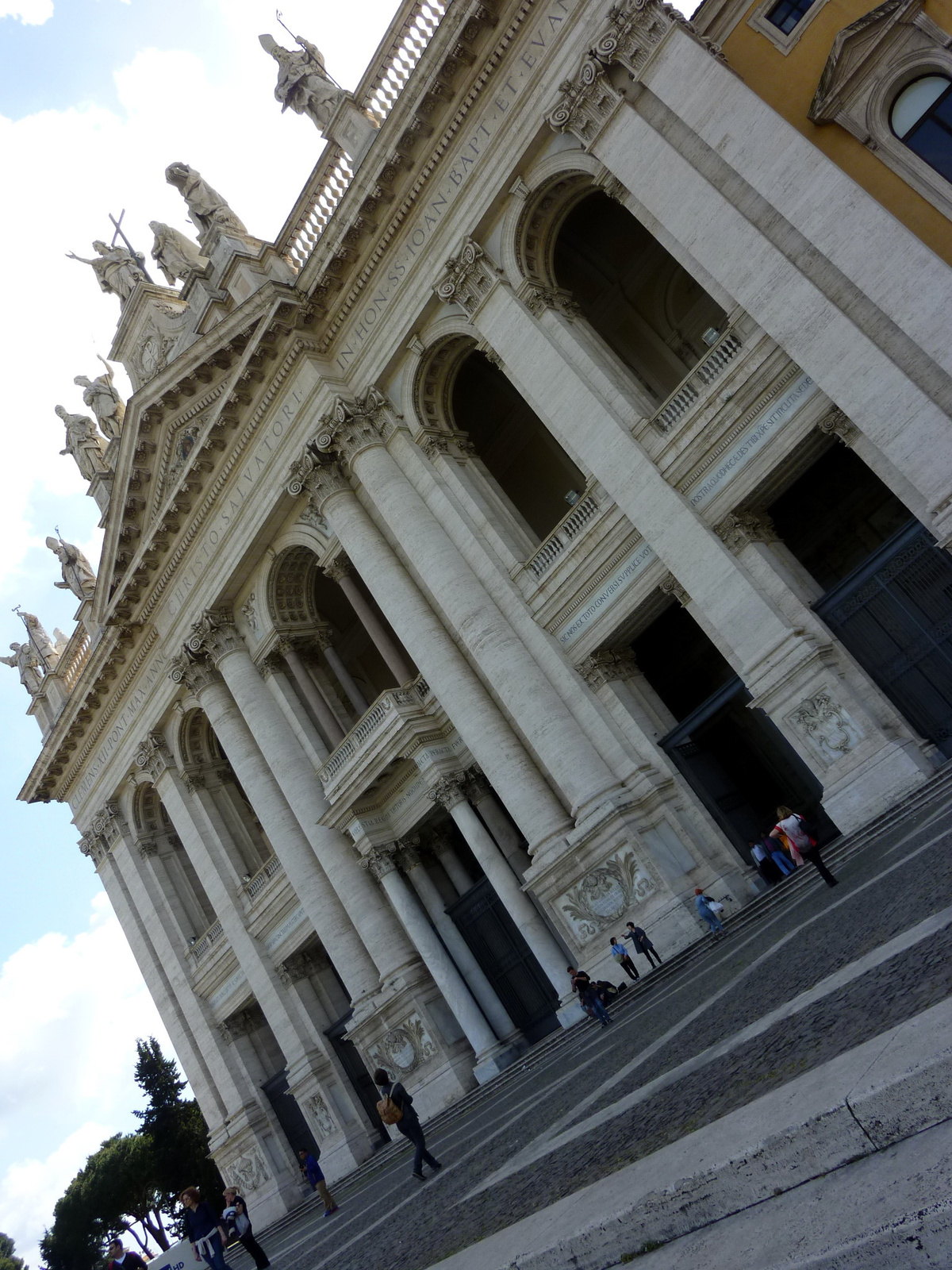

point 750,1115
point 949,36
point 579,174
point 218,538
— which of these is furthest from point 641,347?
point 750,1115

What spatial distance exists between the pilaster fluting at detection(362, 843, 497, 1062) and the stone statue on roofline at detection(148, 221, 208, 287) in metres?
15.1

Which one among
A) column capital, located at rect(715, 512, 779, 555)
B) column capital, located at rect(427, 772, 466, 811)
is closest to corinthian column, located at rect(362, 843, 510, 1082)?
column capital, located at rect(427, 772, 466, 811)

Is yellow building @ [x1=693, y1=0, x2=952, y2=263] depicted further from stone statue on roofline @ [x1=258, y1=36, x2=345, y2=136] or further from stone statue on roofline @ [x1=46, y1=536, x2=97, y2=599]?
stone statue on roofline @ [x1=46, y1=536, x2=97, y2=599]

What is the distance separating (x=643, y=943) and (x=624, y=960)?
0.35 meters

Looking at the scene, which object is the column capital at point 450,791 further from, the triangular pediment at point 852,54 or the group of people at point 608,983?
the triangular pediment at point 852,54

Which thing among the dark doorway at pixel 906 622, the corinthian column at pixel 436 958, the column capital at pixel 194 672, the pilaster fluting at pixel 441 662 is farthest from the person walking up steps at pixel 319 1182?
the column capital at pixel 194 672

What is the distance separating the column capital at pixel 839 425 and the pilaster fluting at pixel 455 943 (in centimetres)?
1119

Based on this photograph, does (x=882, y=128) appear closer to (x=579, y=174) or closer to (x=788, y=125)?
(x=788, y=125)

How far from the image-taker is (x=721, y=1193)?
2.72 m

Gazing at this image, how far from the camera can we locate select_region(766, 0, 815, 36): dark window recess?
13891mm

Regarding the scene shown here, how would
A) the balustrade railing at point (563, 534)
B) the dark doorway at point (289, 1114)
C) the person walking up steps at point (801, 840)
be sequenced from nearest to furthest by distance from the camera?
the person walking up steps at point (801, 840)
the balustrade railing at point (563, 534)
the dark doorway at point (289, 1114)

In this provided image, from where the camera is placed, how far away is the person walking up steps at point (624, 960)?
13242mm

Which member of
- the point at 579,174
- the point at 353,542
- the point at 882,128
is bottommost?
the point at 882,128

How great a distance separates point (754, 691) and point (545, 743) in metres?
3.64
